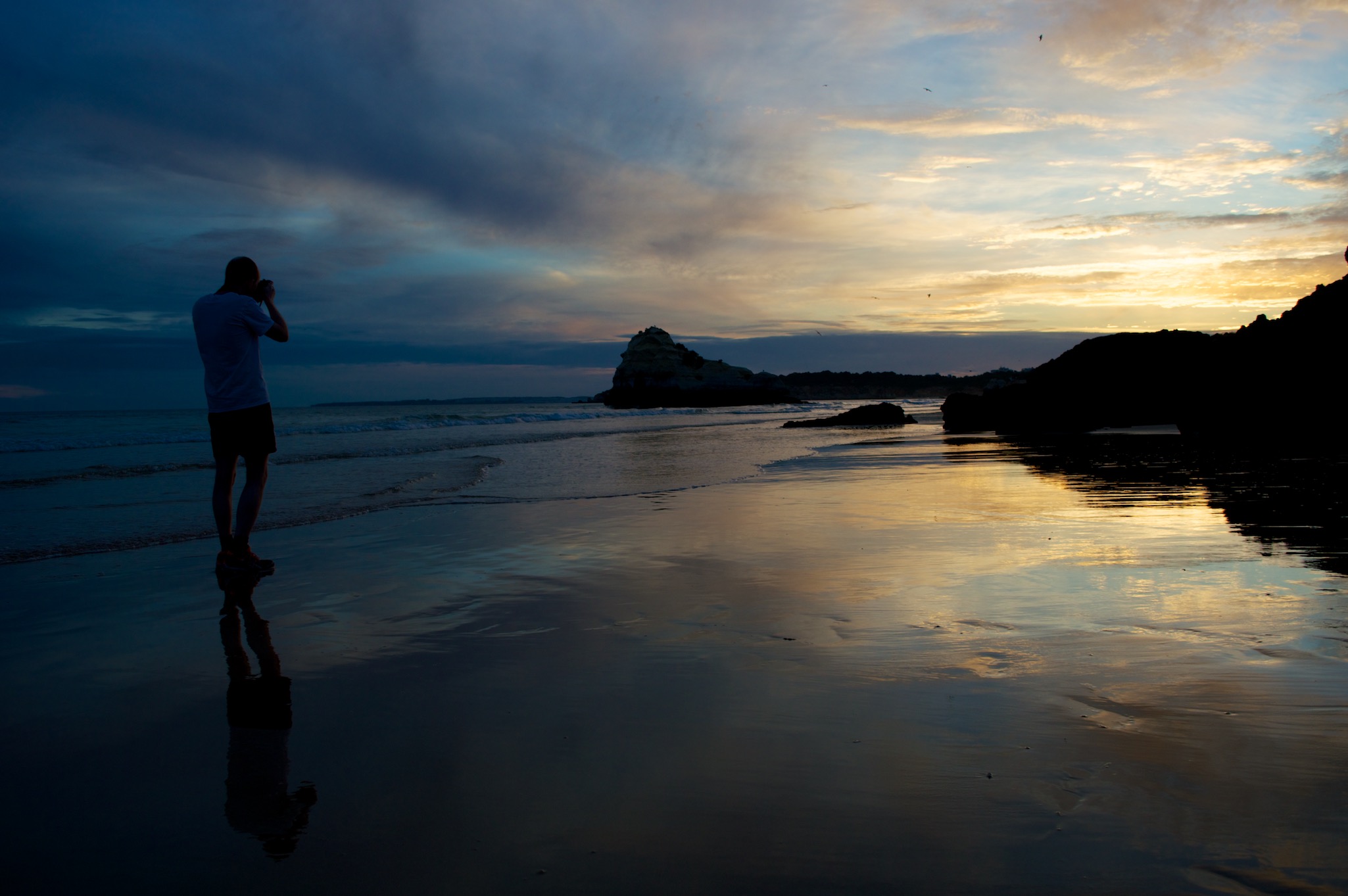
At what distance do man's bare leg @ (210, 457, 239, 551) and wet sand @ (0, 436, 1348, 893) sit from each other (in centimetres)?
34

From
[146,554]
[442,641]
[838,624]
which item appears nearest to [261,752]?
[442,641]

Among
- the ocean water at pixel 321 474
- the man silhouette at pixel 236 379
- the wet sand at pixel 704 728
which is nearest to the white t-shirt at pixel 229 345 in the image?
the man silhouette at pixel 236 379

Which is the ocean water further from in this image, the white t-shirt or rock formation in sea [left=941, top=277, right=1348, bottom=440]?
rock formation in sea [left=941, top=277, right=1348, bottom=440]

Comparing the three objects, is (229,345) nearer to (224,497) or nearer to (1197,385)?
(224,497)

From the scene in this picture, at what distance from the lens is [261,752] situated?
2.09m

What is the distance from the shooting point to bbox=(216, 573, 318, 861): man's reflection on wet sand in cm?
171

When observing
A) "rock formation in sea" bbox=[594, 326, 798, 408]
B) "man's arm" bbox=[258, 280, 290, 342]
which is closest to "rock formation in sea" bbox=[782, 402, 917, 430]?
"man's arm" bbox=[258, 280, 290, 342]

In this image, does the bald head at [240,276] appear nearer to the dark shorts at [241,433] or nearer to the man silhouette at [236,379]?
the man silhouette at [236,379]

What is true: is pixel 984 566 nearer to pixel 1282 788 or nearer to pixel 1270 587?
pixel 1270 587

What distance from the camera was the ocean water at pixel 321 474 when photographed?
670 centimetres

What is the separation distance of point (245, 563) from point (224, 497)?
534 mm

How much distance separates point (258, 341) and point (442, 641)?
10.1 ft

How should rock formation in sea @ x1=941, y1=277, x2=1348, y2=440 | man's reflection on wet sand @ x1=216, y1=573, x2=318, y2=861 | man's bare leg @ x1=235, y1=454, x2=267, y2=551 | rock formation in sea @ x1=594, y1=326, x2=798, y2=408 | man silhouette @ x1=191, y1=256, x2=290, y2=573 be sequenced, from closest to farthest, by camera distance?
man's reflection on wet sand @ x1=216, y1=573, x2=318, y2=861 → man's bare leg @ x1=235, y1=454, x2=267, y2=551 → man silhouette @ x1=191, y1=256, x2=290, y2=573 → rock formation in sea @ x1=941, y1=277, x2=1348, y2=440 → rock formation in sea @ x1=594, y1=326, x2=798, y2=408

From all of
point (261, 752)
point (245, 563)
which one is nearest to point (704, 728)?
point (261, 752)
